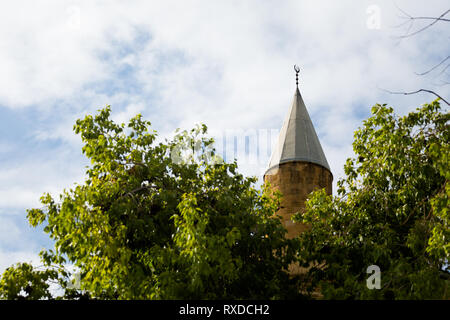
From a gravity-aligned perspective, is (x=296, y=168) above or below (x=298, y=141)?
below

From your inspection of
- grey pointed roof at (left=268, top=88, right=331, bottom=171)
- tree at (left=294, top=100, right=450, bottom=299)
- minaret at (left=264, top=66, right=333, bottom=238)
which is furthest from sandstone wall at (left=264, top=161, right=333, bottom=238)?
tree at (left=294, top=100, right=450, bottom=299)

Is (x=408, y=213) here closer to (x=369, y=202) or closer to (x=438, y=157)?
(x=369, y=202)

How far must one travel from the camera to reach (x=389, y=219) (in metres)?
9.85

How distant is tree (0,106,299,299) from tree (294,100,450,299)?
2.98 feet

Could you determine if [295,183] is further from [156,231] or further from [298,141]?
[156,231]

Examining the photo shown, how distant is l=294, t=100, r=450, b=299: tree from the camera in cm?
748

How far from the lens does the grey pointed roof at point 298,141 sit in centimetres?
1380

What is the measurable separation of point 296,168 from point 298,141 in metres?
0.89

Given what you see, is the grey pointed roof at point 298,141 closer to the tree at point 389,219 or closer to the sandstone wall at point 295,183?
the sandstone wall at point 295,183

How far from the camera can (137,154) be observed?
9.67 metres

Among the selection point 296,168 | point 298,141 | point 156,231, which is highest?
point 298,141

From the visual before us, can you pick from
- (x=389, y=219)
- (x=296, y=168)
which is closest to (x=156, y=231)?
(x=389, y=219)
